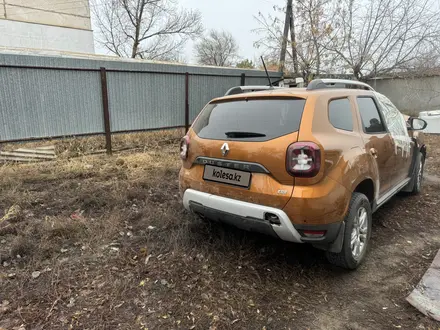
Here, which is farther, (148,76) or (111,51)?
(111,51)

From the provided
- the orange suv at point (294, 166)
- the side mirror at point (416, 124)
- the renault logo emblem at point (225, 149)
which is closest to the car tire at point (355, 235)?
the orange suv at point (294, 166)

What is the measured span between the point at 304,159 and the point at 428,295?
144cm

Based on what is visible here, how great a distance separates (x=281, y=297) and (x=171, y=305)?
86 centimetres

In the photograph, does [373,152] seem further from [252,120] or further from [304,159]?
[252,120]

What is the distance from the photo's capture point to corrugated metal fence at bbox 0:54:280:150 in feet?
19.9

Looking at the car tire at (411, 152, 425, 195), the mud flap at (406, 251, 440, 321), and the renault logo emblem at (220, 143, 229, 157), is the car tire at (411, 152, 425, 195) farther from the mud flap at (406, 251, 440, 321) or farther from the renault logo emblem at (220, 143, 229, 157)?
the renault logo emblem at (220, 143, 229, 157)

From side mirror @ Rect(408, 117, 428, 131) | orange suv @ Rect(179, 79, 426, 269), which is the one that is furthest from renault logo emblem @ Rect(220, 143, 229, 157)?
side mirror @ Rect(408, 117, 428, 131)

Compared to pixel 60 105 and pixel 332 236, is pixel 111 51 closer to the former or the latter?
pixel 60 105

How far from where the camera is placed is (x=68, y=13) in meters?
19.5

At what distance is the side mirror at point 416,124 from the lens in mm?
4275

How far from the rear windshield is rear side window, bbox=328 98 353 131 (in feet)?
1.01

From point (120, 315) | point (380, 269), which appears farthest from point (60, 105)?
point (380, 269)

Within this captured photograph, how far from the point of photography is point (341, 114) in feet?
9.11

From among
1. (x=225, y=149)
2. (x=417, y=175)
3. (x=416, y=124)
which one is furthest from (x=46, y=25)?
(x=417, y=175)
